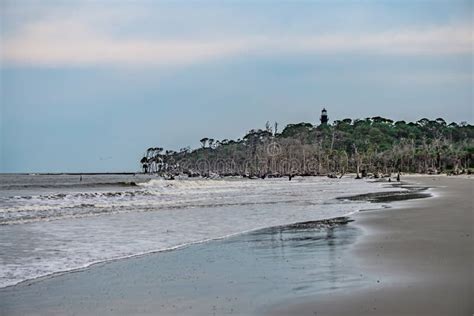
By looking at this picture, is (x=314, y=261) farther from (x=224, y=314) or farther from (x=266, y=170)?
(x=266, y=170)

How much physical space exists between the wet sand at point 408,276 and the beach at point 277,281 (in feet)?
0.05

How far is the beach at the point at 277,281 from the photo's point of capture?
7609 mm

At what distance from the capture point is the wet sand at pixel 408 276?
7273mm

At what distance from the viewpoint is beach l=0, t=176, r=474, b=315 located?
7609 mm

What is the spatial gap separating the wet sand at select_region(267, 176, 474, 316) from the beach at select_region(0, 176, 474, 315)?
1cm

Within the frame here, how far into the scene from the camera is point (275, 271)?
10297 millimetres

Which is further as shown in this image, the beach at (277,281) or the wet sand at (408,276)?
the beach at (277,281)

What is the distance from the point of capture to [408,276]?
9.23 m

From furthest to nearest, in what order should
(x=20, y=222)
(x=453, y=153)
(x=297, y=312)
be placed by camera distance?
(x=453, y=153) → (x=20, y=222) → (x=297, y=312)

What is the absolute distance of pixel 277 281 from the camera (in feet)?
30.5

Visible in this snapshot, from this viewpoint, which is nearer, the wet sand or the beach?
the wet sand

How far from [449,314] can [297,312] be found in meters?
1.79

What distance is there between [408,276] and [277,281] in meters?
2.08

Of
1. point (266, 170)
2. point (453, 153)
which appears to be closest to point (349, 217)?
point (453, 153)
